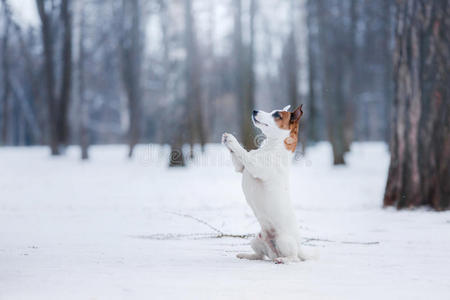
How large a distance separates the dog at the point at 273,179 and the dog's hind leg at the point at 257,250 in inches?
1.7

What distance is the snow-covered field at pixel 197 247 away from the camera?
314cm

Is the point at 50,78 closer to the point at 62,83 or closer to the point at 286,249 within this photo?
the point at 62,83

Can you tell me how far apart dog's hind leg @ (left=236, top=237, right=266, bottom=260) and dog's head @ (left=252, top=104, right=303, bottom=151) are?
0.75 metres

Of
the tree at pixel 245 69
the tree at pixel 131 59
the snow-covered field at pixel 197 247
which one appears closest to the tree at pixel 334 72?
the tree at pixel 245 69

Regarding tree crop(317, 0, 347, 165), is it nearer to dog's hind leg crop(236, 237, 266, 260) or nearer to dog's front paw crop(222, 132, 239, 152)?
dog's hind leg crop(236, 237, 266, 260)

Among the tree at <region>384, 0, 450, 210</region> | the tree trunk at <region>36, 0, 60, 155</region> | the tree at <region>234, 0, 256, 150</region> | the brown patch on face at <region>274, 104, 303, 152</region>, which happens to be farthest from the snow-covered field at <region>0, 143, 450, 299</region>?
the tree trunk at <region>36, 0, 60, 155</region>

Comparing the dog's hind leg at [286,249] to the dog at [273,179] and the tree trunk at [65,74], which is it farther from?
the tree trunk at [65,74]

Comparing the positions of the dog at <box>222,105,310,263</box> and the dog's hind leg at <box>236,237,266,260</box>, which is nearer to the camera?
the dog at <box>222,105,310,263</box>

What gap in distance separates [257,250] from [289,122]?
1.01 m

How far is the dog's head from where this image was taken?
3863 millimetres

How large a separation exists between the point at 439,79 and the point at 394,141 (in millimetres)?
996

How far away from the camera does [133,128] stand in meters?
20.1

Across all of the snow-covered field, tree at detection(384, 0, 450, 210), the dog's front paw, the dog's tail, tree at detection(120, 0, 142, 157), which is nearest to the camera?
the snow-covered field

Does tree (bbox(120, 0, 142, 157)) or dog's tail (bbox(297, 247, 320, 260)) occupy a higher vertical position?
tree (bbox(120, 0, 142, 157))
